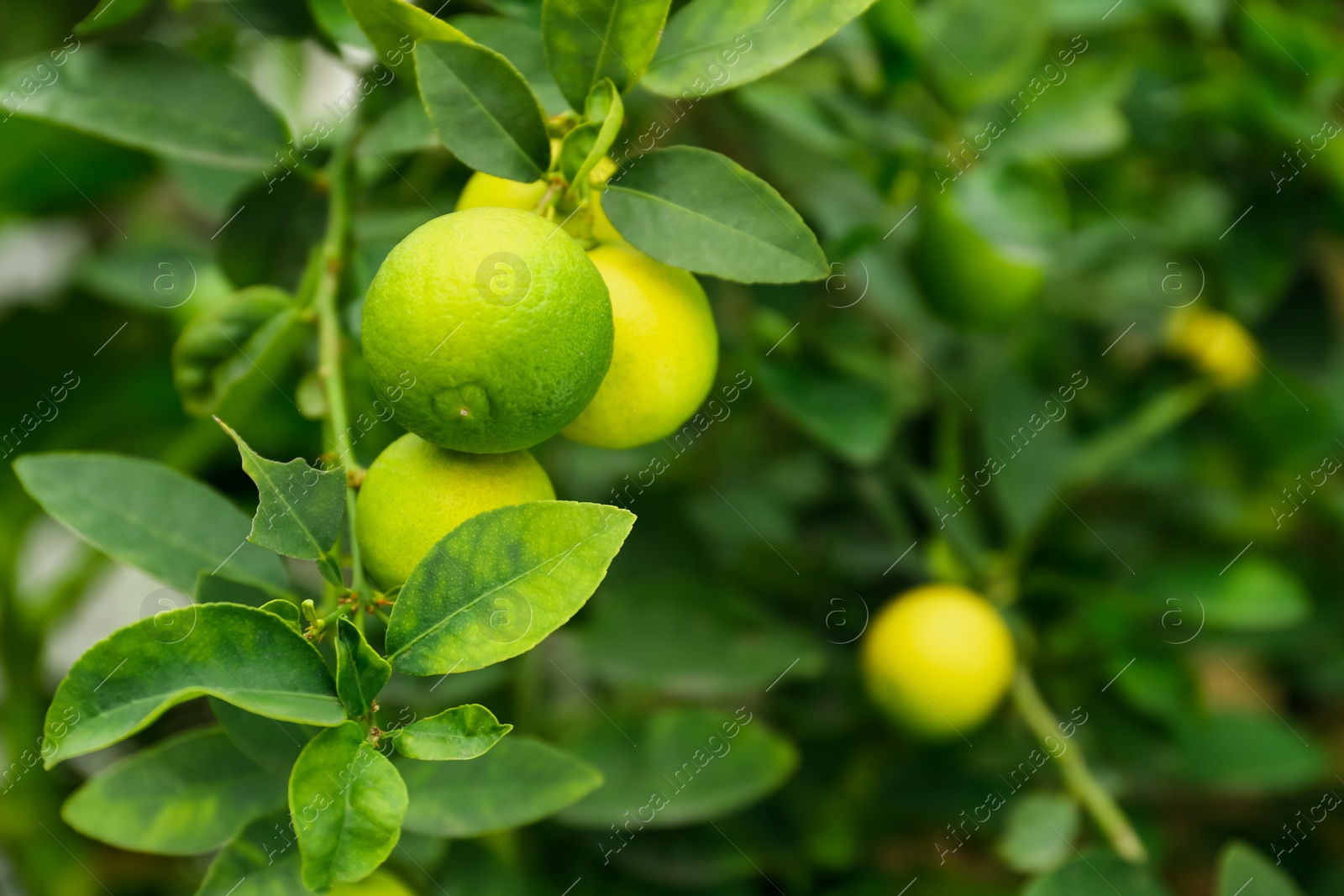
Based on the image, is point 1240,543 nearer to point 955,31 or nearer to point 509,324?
point 955,31

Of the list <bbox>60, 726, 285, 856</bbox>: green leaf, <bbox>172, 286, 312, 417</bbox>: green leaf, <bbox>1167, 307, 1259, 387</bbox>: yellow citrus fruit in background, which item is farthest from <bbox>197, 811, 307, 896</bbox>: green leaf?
<bbox>1167, 307, 1259, 387</bbox>: yellow citrus fruit in background

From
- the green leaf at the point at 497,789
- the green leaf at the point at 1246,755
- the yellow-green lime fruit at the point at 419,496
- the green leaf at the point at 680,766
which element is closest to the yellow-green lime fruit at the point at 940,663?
the green leaf at the point at 680,766

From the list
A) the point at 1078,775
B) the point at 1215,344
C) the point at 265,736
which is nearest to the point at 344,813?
the point at 265,736

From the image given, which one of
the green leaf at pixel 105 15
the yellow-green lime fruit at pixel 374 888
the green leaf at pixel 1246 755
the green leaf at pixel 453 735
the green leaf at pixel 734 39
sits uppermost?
the green leaf at pixel 105 15

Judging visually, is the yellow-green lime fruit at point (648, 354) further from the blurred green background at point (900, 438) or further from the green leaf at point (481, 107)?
the blurred green background at point (900, 438)

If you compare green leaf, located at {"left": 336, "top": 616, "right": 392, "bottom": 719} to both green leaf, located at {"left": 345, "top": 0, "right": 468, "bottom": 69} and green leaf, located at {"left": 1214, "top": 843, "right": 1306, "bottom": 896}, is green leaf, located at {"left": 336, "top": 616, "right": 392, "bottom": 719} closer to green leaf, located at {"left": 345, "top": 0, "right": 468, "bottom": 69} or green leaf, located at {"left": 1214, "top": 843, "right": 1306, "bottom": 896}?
green leaf, located at {"left": 345, "top": 0, "right": 468, "bottom": 69}
